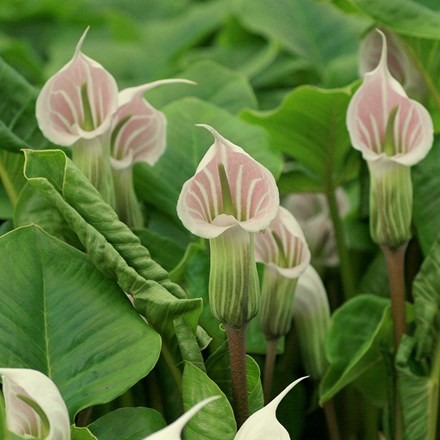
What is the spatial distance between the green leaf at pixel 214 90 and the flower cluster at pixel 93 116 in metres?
0.22

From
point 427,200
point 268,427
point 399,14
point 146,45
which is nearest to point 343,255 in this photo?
point 427,200

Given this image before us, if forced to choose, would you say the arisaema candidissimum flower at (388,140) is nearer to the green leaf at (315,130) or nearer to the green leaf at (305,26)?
→ the green leaf at (315,130)

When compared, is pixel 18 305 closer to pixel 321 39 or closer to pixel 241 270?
pixel 241 270

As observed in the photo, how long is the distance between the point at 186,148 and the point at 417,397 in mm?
277

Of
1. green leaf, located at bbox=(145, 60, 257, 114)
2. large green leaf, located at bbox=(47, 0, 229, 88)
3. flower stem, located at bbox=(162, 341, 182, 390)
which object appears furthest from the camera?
large green leaf, located at bbox=(47, 0, 229, 88)

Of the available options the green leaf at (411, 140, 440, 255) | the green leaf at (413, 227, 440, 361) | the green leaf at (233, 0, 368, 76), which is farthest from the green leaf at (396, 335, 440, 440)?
the green leaf at (233, 0, 368, 76)

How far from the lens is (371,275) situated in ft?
2.46

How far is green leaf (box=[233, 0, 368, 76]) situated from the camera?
102 centimetres

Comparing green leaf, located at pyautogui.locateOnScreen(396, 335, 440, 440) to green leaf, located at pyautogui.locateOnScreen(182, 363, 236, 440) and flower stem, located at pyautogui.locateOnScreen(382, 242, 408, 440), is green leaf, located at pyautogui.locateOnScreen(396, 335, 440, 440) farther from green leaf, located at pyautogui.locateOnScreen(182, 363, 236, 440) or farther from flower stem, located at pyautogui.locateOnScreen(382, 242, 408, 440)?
green leaf, located at pyautogui.locateOnScreen(182, 363, 236, 440)

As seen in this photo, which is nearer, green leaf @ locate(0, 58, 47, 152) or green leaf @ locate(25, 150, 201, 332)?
green leaf @ locate(25, 150, 201, 332)

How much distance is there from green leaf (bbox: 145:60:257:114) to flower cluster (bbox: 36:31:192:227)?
22 cm

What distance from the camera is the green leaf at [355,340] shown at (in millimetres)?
625

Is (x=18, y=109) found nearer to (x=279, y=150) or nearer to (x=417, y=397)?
(x=279, y=150)

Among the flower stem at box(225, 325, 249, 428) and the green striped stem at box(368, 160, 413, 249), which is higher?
the green striped stem at box(368, 160, 413, 249)
